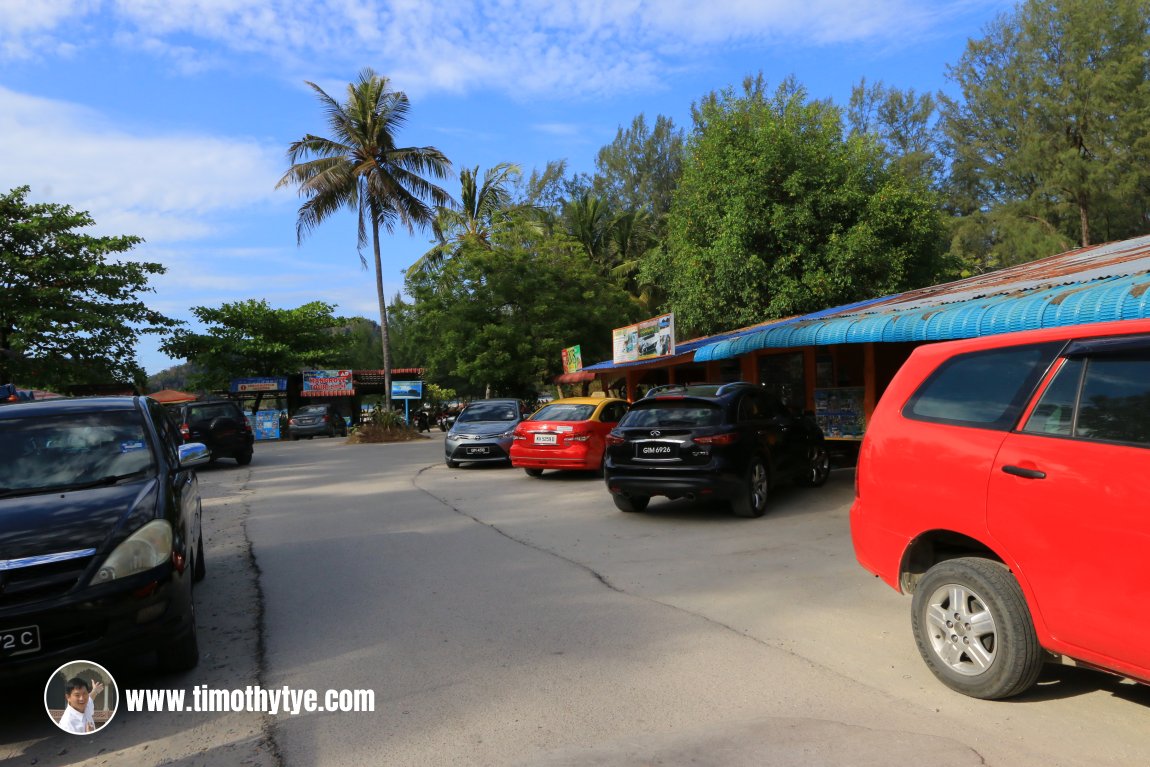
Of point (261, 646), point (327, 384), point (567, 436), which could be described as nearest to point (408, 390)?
point (327, 384)

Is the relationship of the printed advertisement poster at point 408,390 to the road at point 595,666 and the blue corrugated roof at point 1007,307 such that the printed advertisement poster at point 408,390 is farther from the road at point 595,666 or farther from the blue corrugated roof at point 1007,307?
the road at point 595,666

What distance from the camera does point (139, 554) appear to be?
399 cm

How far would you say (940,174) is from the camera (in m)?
35.6

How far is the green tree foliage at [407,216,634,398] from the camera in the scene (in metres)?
31.2

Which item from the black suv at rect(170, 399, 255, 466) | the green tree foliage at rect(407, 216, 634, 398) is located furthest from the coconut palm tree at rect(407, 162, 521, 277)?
the black suv at rect(170, 399, 255, 466)

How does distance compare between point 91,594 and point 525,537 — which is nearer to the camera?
point 91,594

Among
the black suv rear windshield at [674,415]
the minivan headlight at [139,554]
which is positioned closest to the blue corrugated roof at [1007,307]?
the black suv rear windshield at [674,415]

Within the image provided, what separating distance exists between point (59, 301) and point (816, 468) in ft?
93.4

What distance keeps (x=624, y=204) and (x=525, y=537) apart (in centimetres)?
3758

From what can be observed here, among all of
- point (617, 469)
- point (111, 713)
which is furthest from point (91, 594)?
point (617, 469)

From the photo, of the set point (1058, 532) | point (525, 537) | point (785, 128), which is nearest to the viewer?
point (1058, 532)

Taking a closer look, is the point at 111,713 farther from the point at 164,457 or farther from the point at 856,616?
the point at 856,616

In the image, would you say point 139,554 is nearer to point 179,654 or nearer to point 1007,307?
point 179,654

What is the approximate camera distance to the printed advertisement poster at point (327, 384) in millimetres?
40812
